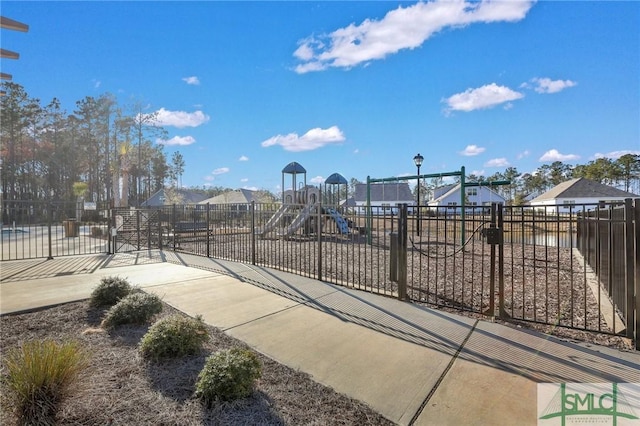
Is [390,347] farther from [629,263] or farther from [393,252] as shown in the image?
[629,263]

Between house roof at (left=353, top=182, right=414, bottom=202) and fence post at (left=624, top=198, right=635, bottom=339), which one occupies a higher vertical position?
house roof at (left=353, top=182, right=414, bottom=202)

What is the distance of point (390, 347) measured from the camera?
3.42 m

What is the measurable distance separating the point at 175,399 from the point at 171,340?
0.75 metres

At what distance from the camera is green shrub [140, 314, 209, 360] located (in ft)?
10.0

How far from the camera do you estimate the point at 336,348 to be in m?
3.41

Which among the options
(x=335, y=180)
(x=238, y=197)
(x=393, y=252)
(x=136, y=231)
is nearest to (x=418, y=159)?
(x=335, y=180)

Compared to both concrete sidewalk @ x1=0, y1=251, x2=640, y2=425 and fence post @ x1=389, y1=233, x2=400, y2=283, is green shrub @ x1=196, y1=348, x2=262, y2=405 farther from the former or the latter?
fence post @ x1=389, y1=233, x2=400, y2=283

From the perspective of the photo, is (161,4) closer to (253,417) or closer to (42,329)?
(42,329)

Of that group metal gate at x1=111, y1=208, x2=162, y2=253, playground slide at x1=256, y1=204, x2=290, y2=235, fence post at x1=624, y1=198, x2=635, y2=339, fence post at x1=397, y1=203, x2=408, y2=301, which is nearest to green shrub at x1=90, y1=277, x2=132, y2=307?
playground slide at x1=256, y1=204, x2=290, y2=235

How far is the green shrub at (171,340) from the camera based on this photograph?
10.0 ft

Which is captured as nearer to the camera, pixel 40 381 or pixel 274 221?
pixel 40 381

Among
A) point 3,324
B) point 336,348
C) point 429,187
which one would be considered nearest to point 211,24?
point 3,324

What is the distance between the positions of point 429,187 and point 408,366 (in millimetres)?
75013

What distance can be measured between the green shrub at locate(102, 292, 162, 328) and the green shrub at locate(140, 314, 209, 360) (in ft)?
3.12
